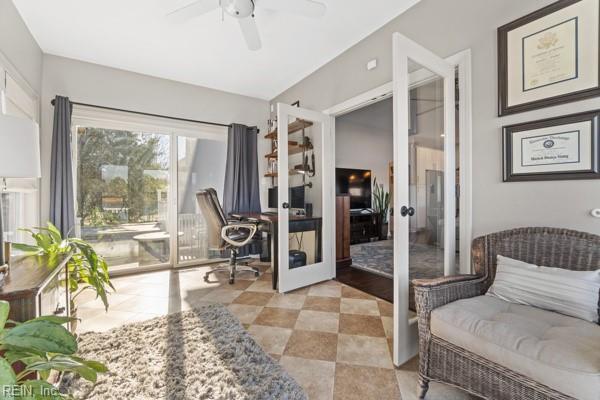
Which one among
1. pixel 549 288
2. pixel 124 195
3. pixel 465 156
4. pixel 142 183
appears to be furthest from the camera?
pixel 142 183

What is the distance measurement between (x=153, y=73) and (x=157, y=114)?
1.74ft

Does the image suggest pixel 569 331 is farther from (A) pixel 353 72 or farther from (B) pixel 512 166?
(A) pixel 353 72

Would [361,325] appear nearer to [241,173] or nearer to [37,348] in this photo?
[37,348]

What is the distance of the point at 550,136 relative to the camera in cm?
151

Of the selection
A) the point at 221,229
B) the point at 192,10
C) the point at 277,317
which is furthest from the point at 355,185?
the point at 192,10

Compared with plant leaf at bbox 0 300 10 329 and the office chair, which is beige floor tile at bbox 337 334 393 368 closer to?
plant leaf at bbox 0 300 10 329

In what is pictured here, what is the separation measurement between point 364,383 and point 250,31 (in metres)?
2.72

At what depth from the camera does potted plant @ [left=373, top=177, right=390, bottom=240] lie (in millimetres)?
5875

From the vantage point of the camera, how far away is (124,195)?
347 centimetres

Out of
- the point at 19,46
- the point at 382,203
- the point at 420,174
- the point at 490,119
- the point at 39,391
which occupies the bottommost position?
the point at 39,391

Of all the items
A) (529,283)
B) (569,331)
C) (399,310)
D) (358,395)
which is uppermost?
(529,283)

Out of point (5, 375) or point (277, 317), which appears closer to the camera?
point (5, 375)

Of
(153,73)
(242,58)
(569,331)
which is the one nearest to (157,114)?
(153,73)

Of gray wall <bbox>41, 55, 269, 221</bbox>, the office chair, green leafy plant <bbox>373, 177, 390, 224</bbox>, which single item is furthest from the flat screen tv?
the office chair
